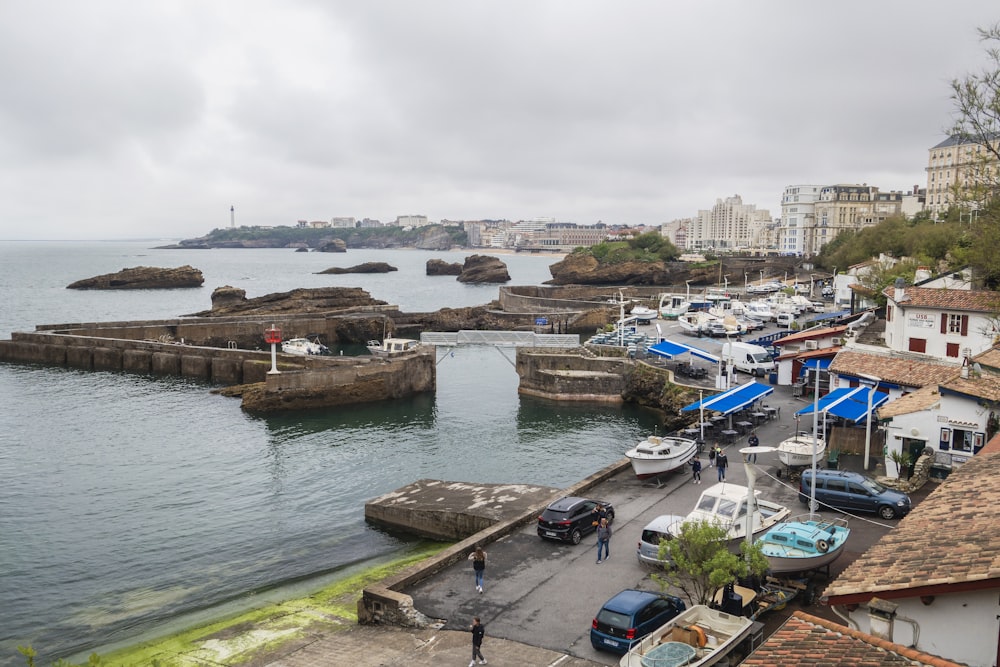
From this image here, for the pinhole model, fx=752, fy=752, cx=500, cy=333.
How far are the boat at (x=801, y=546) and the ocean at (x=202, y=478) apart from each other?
1265cm

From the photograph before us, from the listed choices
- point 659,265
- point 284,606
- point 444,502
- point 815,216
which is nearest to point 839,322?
point 444,502

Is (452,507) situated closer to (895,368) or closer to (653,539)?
(653,539)

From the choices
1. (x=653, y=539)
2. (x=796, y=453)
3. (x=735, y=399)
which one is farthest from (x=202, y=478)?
(x=796, y=453)

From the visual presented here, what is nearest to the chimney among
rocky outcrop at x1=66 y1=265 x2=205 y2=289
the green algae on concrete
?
the green algae on concrete

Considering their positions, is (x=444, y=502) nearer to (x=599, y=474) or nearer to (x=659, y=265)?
(x=599, y=474)

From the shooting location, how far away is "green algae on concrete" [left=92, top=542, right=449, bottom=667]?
17.9 metres

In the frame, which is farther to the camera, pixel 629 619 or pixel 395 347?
pixel 395 347

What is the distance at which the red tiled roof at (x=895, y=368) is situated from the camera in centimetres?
3094

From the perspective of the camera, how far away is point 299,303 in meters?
89.0

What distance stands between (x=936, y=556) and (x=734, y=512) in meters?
9.13

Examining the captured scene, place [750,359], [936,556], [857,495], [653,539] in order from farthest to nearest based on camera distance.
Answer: [750,359] → [857,495] → [653,539] → [936,556]

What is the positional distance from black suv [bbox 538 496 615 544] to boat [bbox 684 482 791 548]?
2.93 metres

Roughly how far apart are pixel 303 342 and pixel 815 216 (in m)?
149

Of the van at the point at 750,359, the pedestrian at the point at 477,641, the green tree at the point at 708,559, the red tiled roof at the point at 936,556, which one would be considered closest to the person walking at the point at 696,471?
the green tree at the point at 708,559
